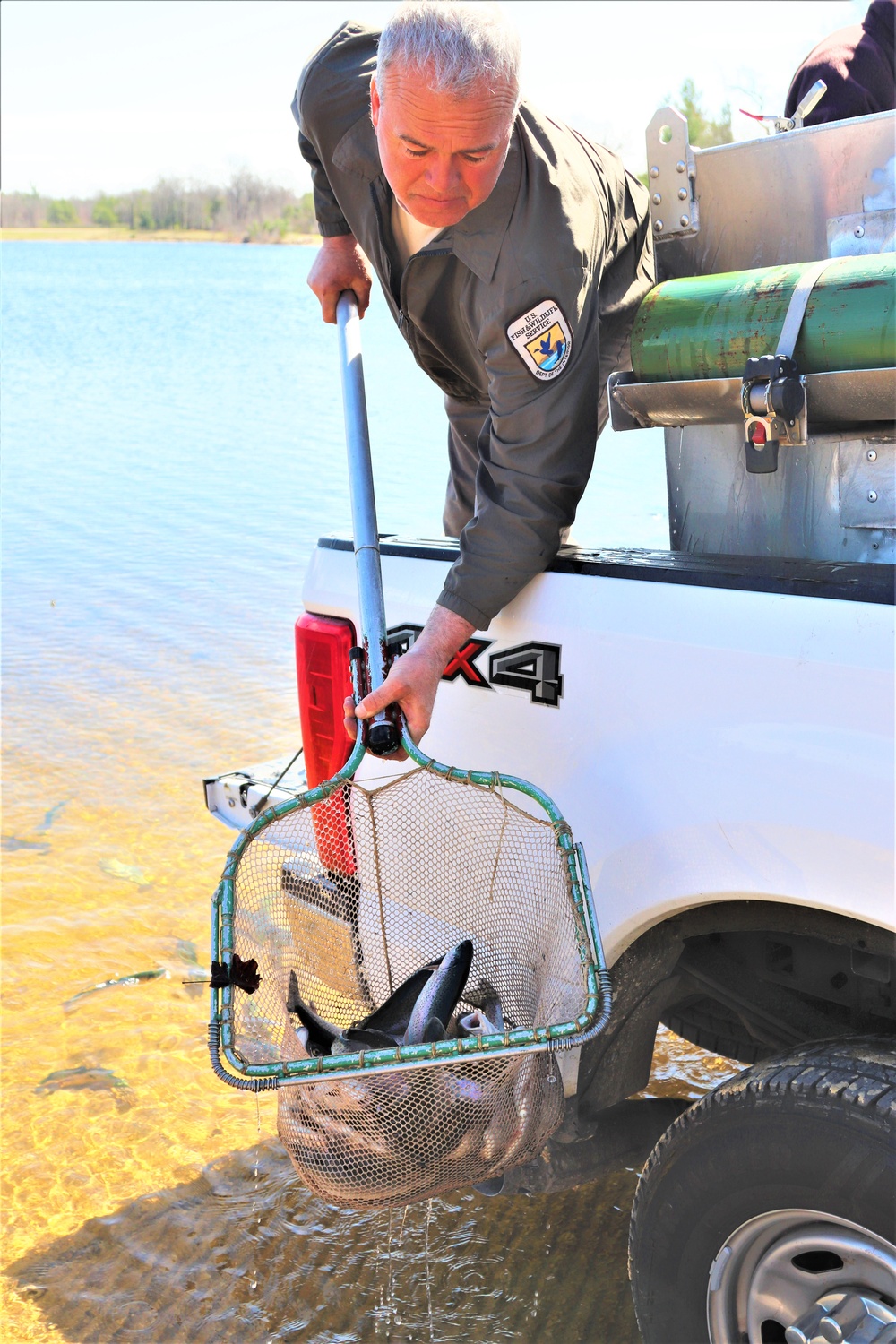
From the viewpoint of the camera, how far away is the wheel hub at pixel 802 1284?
1681 mm

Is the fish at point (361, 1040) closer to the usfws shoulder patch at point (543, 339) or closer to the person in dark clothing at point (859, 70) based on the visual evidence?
the usfws shoulder patch at point (543, 339)

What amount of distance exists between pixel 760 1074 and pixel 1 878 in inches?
140

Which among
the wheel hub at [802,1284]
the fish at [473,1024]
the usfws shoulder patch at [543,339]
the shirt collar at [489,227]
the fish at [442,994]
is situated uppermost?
the shirt collar at [489,227]

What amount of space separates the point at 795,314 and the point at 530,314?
461 millimetres

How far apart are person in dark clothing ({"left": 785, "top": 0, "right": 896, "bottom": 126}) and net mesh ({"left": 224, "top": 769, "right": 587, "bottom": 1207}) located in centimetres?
194

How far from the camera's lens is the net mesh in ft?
6.40

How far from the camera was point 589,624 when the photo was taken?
194cm

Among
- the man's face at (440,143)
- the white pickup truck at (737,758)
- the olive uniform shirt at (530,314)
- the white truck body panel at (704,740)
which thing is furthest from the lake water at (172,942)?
the man's face at (440,143)

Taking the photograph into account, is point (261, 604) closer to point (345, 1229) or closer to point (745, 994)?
point (345, 1229)

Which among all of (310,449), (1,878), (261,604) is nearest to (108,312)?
(310,449)

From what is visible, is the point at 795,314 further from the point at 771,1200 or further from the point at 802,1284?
the point at 802,1284

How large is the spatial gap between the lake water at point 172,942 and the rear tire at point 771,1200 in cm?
70

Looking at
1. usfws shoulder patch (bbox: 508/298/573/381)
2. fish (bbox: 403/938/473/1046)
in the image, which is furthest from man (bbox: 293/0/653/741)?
fish (bbox: 403/938/473/1046)

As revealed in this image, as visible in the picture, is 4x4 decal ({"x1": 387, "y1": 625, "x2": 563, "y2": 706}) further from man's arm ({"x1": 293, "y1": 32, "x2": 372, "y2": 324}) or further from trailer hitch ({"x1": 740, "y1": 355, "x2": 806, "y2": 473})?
man's arm ({"x1": 293, "y1": 32, "x2": 372, "y2": 324})
